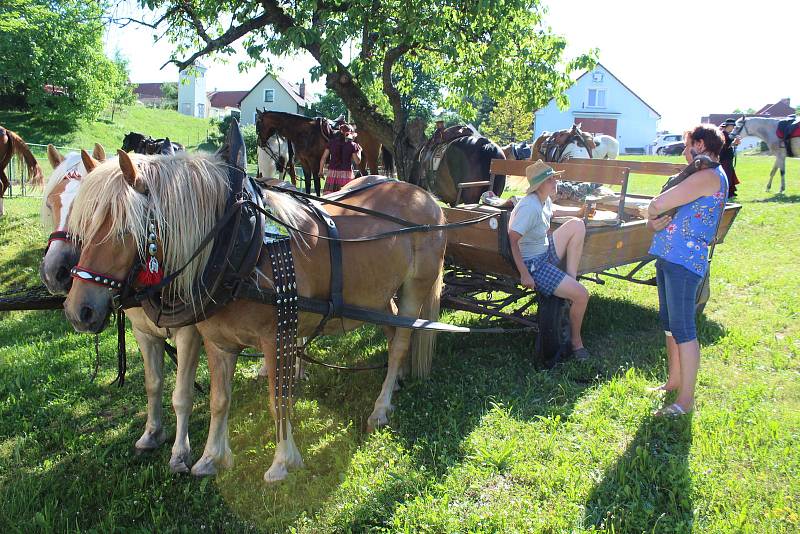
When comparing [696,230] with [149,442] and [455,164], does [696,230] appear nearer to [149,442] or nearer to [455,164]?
[149,442]

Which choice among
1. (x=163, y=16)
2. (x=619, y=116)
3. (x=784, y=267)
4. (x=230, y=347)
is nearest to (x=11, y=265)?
→ (x=163, y=16)

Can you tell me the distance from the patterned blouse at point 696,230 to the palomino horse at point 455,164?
5.10m

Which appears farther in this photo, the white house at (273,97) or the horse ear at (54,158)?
the white house at (273,97)

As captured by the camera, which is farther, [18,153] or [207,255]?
[18,153]

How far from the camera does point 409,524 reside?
282 centimetres

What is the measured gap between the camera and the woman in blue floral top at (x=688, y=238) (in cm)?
361

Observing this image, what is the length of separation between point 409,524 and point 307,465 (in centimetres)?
85

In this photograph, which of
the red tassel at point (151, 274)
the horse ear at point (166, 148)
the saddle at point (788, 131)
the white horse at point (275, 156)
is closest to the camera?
the red tassel at point (151, 274)

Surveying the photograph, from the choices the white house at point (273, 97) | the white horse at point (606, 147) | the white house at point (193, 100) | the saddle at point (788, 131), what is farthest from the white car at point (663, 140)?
the white house at point (193, 100)

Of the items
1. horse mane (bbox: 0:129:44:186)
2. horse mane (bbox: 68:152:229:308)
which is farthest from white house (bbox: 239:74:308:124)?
horse mane (bbox: 68:152:229:308)

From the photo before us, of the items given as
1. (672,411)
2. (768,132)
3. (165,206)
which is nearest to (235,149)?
(165,206)

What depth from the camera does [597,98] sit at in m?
46.7

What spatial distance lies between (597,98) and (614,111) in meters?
1.70

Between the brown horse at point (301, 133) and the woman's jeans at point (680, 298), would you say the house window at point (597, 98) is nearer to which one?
the brown horse at point (301, 133)
